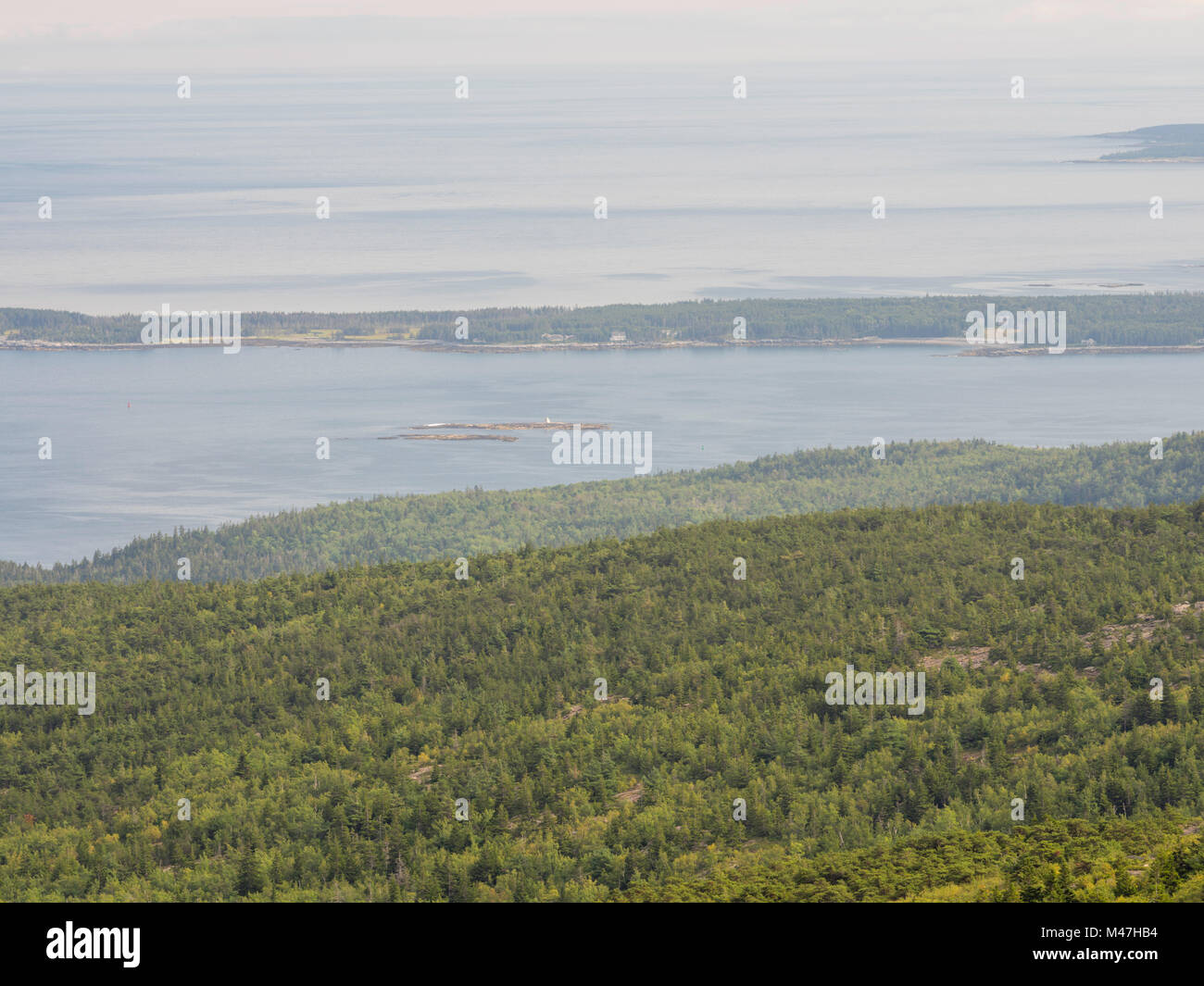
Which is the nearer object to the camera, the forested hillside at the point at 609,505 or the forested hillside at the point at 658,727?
the forested hillside at the point at 658,727

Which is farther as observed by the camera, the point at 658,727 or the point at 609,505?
the point at 609,505

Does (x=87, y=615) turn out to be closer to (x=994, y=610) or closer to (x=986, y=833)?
(x=994, y=610)
